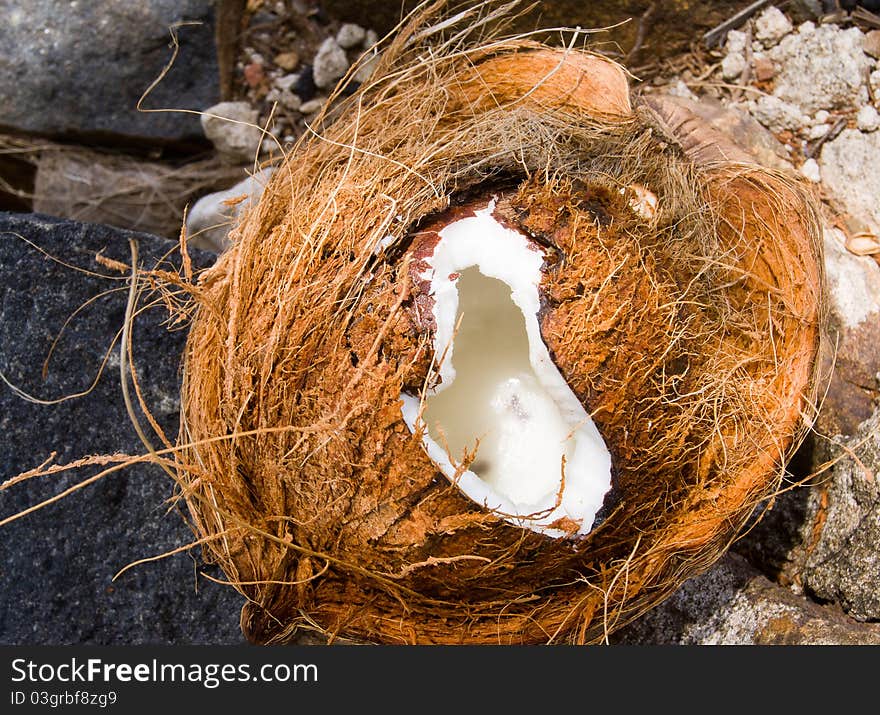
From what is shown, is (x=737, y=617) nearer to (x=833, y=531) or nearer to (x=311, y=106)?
(x=833, y=531)

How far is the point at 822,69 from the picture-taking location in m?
1.31

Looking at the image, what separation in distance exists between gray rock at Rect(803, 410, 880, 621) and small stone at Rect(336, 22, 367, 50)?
3.09 ft

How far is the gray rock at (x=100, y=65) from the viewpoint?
1.36 m

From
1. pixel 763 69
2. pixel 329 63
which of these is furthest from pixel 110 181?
pixel 763 69

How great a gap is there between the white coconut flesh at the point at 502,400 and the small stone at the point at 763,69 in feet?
1.99

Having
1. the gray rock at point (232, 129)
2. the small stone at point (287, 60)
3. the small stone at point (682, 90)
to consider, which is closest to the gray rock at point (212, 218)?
the gray rock at point (232, 129)

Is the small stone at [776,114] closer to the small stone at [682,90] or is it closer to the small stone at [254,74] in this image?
the small stone at [682,90]

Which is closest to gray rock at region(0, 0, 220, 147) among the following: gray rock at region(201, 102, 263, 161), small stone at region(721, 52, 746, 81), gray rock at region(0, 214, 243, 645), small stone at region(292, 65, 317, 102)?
gray rock at region(201, 102, 263, 161)

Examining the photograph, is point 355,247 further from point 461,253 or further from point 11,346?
point 11,346

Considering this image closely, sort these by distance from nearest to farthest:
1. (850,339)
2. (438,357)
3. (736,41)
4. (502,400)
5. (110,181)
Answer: (438,357) → (502,400) → (850,339) → (736,41) → (110,181)

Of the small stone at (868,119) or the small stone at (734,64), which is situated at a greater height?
the small stone at (734,64)

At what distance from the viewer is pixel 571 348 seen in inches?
37.4

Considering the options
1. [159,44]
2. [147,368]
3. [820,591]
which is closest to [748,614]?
[820,591]

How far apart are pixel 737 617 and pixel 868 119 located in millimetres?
736
